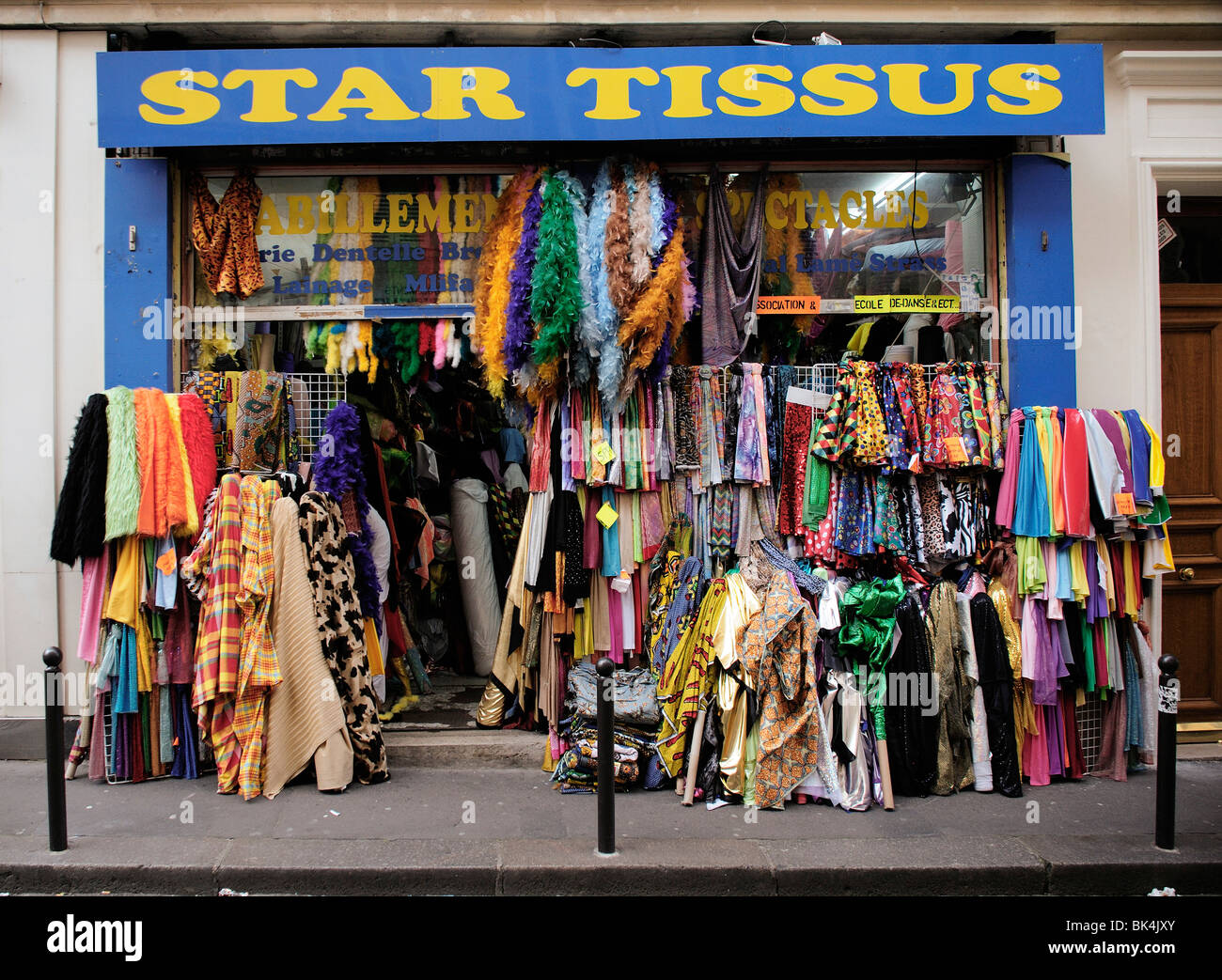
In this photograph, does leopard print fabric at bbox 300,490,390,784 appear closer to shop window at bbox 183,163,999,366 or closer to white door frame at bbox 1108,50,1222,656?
shop window at bbox 183,163,999,366

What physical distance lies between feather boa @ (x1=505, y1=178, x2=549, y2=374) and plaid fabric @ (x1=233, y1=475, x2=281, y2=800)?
1831 millimetres

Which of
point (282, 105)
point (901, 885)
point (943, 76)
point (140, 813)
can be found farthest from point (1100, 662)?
point (282, 105)

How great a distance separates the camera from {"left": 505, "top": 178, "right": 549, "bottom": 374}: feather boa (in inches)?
223

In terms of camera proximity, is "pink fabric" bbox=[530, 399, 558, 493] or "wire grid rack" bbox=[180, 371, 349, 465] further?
"wire grid rack" bbox=[180, 371, 349, 465]

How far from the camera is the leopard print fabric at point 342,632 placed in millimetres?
5582

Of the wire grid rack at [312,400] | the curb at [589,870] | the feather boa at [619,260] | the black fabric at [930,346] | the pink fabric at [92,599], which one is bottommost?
the curb at [589,870]

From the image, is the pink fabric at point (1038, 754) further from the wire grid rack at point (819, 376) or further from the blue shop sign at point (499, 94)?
the blue shop sign at point (499, 94)

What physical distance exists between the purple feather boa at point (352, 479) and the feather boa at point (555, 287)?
4.47 ft

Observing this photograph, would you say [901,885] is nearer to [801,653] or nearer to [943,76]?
[801,653]

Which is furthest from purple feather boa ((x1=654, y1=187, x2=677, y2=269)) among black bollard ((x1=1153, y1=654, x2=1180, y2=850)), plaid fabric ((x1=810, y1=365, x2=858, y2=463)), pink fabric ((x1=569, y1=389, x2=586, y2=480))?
black bollard ((x1=1153, y1=654, x2=1180, y2=850))

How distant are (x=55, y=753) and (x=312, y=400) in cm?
282

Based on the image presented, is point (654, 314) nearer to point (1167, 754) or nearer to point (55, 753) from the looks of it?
point (1167, 754)

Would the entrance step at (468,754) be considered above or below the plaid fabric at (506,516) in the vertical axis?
below

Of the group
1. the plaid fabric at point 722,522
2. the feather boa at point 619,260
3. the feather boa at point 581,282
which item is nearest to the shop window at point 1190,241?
the plaid fabric at point 722,522
